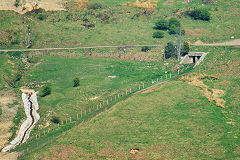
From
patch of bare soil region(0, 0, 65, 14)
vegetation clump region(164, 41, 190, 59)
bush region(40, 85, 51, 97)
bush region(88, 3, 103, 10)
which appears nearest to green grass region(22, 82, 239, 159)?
bush region(40, 85, 51, 97)

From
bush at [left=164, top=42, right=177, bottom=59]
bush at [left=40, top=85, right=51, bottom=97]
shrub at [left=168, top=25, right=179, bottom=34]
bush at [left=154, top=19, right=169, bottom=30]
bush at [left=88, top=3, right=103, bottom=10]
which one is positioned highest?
bush at [left=88, top=3, right=103, bottom=10]

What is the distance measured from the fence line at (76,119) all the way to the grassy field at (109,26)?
48.6 m

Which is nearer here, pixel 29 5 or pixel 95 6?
pixel 29 5

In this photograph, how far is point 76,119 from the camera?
99938mm

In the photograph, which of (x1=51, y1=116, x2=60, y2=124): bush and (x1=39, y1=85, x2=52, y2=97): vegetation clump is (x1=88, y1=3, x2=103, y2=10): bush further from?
(x1=51, y1=116, x2=60, y2=124): bush

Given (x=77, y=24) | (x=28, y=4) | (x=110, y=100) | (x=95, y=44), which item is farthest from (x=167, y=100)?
(x=28, y=4)

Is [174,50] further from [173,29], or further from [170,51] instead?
[173,29]

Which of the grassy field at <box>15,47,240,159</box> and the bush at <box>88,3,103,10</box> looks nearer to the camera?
the grassy field at <box>15,47,240,159</box>

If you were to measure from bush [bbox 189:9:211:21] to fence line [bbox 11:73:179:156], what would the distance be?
232 feet

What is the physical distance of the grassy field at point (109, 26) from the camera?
16062cm

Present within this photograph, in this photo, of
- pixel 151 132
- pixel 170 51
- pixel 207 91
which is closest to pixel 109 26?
pixel 170 51

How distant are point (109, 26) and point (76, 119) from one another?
267ft

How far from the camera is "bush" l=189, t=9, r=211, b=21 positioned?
178275 millimetres

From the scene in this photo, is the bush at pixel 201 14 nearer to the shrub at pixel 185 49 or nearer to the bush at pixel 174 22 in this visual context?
the bush at pixel 174 22
